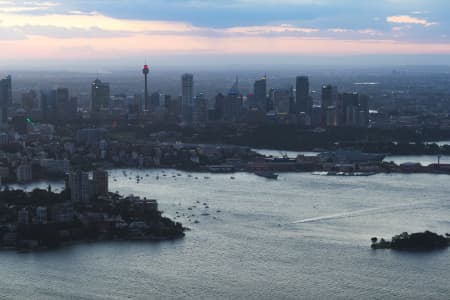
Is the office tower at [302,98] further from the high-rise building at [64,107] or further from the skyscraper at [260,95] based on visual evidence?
the high-rise building at [64,107]

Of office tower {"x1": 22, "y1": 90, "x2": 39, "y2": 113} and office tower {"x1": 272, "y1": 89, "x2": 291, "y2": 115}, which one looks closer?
office tower {"x1": 22, "y1": 90, "x2": 39, "y2": 113}

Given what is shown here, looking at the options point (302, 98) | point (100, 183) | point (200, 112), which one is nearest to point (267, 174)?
point (100, 183)

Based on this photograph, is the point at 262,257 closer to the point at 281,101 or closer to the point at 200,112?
the point at 200,112

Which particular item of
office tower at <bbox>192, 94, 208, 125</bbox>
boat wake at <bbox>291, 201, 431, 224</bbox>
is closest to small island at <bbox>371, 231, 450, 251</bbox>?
boat wake at <bbox>291, 201, 431, 224</bbox>

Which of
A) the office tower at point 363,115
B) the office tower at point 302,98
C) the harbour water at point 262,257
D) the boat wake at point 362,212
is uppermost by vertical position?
the office tower at point 302,98

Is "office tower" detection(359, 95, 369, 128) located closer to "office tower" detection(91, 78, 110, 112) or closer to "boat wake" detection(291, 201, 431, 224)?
"office tower" detection(91, 78, 110, 112)

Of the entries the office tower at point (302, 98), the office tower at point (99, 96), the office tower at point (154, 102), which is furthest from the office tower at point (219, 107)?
the office tower at point (99, 96)
